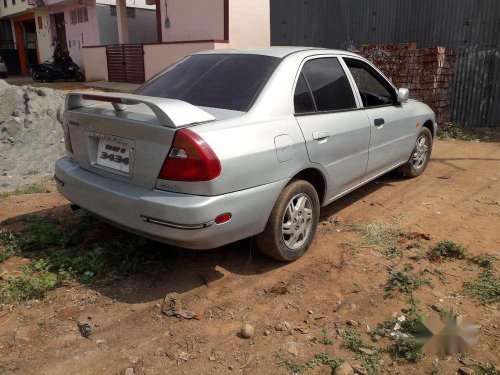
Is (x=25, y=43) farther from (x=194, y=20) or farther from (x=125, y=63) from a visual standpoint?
(x=194, y=20)

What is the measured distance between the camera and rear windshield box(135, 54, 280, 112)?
3256 mm

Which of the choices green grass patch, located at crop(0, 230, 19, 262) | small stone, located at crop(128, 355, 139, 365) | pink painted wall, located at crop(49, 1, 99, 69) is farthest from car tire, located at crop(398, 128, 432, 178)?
pink painted wall, located at crop(49, 1, 99, 69)

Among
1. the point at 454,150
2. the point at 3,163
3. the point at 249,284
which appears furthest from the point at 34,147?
the point at 454,150

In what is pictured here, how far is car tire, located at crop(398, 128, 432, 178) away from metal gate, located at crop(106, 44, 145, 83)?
12.4 meters

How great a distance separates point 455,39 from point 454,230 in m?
6.90

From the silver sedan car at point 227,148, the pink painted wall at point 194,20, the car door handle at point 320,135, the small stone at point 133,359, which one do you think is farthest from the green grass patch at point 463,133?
the small stone at point 133,359

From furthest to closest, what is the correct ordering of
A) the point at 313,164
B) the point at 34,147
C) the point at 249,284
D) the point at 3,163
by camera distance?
1. the point at 34,147
2. the point at 3,163
3. the point at 313,164
4. the point at 249,284

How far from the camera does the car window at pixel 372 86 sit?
14.8 ft

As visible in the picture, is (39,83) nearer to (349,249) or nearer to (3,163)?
(3,163)

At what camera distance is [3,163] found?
22.1ft

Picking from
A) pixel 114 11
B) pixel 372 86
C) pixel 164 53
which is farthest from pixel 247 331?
pixel 114 11

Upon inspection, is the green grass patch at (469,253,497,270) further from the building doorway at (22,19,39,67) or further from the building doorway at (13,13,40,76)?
the building doorway at (22,19,39,67)

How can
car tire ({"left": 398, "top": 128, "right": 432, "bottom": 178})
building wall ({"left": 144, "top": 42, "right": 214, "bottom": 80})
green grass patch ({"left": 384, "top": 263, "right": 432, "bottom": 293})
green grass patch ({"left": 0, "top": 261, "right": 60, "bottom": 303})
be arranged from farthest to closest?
1. building wall ({"left": 144, "top": 42, "right": 214, "bottom": 80})
2. car tire ({"left": 398, "top": 128, "right": 432, "bottom": 178})
3. green grass patch ({"left": 384, "top": 263, "right": 432, "bottom": 293})
4. green grass patch ({"left": 0, "top": 261, "right": 60, "bottom": 303})

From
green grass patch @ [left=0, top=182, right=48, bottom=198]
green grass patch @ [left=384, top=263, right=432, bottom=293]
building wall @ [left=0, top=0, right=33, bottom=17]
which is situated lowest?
green grass patch @ [left=384, top=263, right=432, bottom=293]
